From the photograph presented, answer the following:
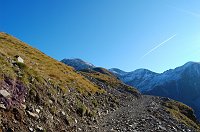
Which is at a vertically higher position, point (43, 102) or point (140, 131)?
point (43, 102)

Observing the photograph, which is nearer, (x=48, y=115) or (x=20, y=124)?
(x=20, y=124)

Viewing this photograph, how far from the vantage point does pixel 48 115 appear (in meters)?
23.8

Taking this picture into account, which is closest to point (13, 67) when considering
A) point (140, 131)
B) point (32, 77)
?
point (32, 77)

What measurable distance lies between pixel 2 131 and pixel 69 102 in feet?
43.7

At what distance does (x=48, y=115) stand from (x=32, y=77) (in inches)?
189

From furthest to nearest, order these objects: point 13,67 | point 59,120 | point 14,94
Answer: point 13,67 < point 59,120 < point 14,94

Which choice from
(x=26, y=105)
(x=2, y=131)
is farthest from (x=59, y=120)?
(x=2, y=131)

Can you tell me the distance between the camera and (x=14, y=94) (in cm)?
2245

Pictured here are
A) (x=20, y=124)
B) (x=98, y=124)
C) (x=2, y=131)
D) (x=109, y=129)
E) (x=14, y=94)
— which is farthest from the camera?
(x=98, y=124)

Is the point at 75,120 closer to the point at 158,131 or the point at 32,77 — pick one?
the point at 32,77

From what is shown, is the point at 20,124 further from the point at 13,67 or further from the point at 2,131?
the point at 13,67

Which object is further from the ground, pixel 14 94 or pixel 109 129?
pixel 14 94

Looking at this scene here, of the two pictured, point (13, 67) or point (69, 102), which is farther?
point (69, 102)

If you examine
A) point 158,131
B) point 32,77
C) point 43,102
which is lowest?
point 158,131
